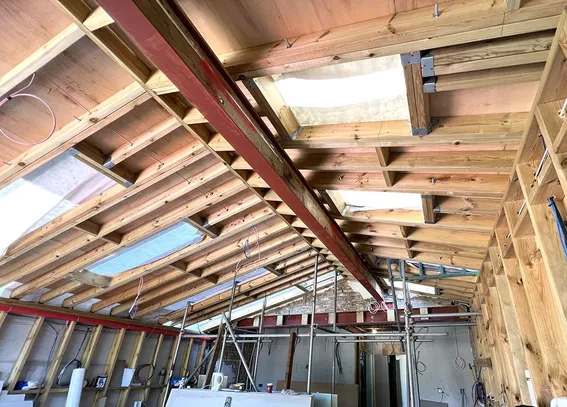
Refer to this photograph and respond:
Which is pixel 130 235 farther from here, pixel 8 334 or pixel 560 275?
pixel 560 275

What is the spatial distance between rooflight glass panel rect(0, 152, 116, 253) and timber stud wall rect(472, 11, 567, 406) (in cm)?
265

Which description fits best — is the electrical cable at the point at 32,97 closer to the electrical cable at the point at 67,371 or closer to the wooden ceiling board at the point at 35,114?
the wooden ceiling board at the point at 35,114

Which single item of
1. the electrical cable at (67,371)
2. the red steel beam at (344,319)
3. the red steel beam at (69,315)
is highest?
the red steel beam at (344,319)

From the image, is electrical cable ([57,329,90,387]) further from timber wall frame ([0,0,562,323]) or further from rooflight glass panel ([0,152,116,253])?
rooflight glass panel ([0,152,116,253])

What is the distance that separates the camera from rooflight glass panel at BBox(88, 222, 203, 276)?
11.1 feet

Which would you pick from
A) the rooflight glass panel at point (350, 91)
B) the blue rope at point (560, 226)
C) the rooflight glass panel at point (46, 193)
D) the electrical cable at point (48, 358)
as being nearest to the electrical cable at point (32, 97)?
the rooflight glass panel at point (46, 193)

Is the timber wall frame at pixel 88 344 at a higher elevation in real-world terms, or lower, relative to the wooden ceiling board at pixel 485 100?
lower

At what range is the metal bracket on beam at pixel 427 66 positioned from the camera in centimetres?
135

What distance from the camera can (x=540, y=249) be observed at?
4.78 feet

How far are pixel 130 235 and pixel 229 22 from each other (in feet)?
8.30

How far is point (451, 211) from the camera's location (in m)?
2.64

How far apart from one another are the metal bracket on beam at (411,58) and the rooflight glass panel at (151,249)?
255 centimetres

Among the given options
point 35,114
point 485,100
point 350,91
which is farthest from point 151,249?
point 485,100

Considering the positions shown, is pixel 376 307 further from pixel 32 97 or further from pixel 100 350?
pixel 32 97
